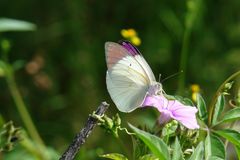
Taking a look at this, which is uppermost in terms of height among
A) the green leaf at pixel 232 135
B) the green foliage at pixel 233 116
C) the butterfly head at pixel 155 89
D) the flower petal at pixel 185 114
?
the butterfly head at pixel 155 89

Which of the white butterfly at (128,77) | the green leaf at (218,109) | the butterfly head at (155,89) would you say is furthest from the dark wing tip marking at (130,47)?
the green leaf at (218,109)

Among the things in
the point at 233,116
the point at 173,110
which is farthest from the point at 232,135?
the point at 173,110

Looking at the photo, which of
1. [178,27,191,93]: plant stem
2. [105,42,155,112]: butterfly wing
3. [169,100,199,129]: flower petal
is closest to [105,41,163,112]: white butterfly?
[105,42,155,112]: butterfly wing

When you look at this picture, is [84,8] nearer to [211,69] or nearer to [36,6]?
[36,6]

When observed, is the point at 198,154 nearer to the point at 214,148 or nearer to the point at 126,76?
the point at 214,148

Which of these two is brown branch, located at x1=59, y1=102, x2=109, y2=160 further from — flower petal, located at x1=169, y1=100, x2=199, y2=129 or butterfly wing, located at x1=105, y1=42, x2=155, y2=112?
butterfly wing, located at x1=105, y1=42, x2=155, y2=112

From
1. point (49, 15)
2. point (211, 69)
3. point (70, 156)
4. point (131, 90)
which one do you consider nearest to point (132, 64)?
point (131, 90)

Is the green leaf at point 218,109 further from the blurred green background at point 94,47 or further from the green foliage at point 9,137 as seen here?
the blurred green background at point 94,47
